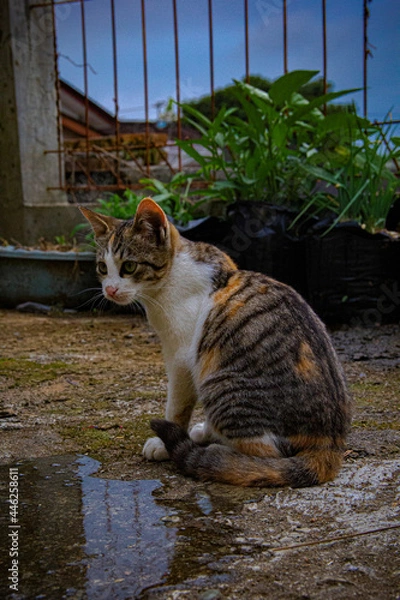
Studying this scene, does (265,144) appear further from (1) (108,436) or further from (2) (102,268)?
(1) (108,436)

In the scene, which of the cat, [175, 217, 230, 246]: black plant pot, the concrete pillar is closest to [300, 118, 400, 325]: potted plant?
[175, 217, 230, 246]: black plant pot

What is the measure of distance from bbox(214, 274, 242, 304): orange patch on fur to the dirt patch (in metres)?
0.62

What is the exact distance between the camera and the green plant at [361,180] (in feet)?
13.3

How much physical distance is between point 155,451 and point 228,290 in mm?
644

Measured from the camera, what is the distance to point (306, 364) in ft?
6.45

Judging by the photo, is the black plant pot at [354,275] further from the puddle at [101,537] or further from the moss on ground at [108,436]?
the puddle at [101,537]

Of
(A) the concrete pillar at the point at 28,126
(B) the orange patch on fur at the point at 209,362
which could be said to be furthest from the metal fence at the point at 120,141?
(B) the orange patch on fur at the point at 209,362

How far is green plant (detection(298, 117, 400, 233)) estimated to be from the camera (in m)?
4.05

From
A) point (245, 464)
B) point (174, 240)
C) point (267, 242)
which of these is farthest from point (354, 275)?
point (245, 464)

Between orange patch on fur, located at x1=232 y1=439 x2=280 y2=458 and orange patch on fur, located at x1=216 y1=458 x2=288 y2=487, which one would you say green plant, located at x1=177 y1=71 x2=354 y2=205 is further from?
orange patch on fur, located at x1=216 y1=458 x2=288 y2=487

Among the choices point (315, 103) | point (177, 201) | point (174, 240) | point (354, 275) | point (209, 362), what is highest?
point (315, 103)

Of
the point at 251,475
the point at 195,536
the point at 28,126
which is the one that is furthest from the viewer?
the point at 28,126

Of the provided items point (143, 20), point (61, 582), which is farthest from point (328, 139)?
point (61, 582)

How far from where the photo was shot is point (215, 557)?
55.8 inches
